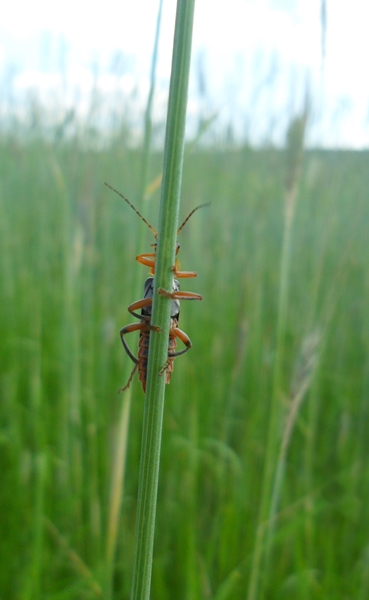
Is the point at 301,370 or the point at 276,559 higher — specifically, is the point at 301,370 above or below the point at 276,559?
above

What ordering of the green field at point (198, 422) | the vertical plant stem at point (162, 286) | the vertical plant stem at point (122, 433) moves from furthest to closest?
the green field at point (198, 422) < the vertical plant stem at point (122, 433) < the vertical plant stem at point (162, 286)

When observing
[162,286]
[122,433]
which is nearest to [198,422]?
[122,433]

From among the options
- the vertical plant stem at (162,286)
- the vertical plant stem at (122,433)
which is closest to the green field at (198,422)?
the vertical plant stem at (122,433)

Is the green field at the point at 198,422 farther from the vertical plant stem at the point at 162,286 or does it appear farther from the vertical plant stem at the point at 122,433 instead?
the vertical plant stem at the point at 162,286

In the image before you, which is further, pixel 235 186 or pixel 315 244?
pixel 235 186

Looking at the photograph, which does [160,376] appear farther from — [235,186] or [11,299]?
[235,186]

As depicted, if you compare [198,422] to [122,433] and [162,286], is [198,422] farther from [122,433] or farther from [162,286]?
[162,286]

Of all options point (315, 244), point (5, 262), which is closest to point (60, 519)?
point (5, 262)
